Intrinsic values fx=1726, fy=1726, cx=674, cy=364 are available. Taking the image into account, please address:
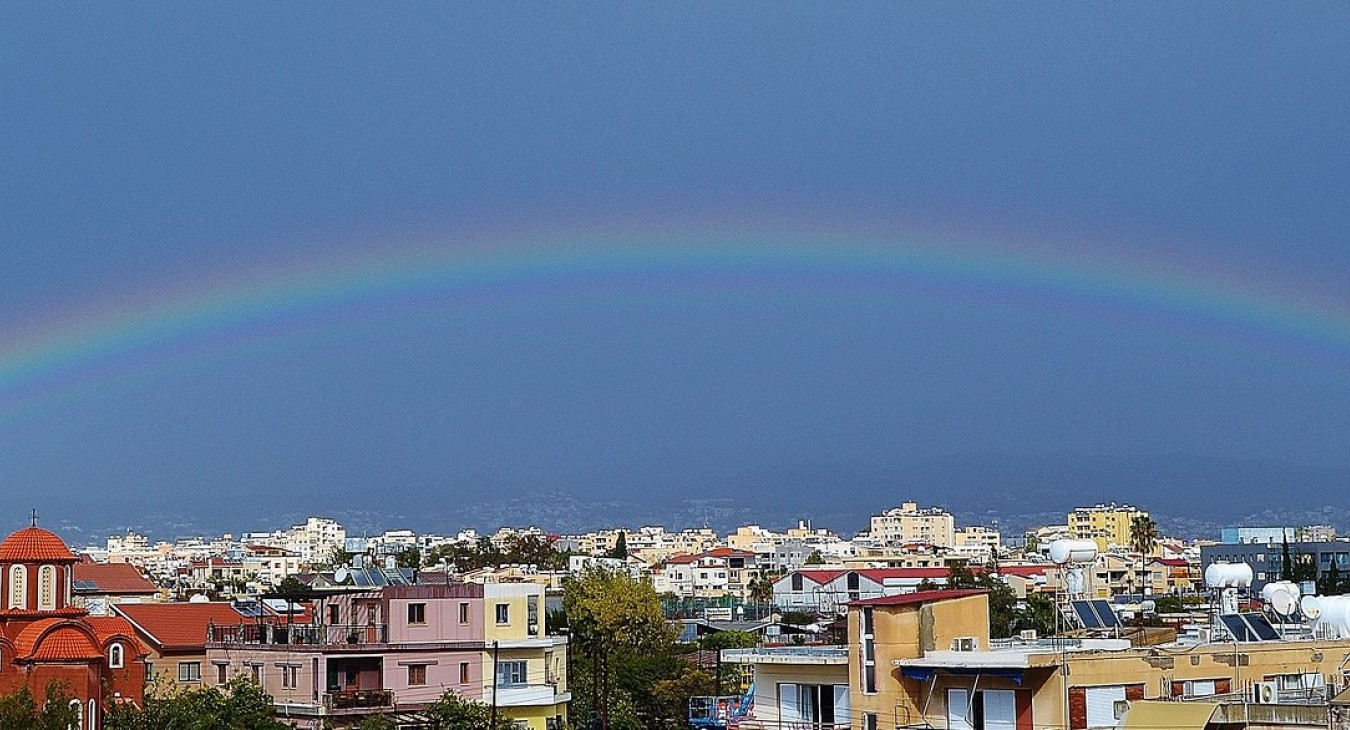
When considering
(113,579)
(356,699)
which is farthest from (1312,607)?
(113,579)

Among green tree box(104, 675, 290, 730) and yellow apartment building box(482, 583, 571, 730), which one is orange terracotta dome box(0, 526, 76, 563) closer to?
green tree box(104, 675, 290, 730)

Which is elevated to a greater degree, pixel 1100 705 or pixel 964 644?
pixel 964 644

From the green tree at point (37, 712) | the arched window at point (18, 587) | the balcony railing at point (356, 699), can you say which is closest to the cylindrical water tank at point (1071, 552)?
the balcony railing at point (356, 699)

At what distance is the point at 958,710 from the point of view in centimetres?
3522

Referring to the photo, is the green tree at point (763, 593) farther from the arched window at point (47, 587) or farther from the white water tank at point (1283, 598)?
the white water tank at point (1283, 598)

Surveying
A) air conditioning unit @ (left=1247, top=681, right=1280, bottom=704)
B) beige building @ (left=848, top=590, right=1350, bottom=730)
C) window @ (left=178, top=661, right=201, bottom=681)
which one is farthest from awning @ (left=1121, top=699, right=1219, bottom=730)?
window @ (left=178, top=661, right=201, bottom=681)

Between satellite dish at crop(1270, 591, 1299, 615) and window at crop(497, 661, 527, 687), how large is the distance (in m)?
28.3

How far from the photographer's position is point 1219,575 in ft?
137

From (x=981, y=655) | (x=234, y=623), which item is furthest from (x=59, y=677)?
(x=981, y=655)

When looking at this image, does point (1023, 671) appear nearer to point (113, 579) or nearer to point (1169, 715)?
point (1169, 715)

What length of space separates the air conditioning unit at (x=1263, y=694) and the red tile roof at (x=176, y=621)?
42.5 meters

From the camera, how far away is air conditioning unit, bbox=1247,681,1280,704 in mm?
29984

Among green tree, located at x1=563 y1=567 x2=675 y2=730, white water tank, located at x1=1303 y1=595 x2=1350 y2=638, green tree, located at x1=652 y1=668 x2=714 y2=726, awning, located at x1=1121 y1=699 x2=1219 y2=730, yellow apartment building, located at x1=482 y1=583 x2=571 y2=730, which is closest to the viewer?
awning, located at x1=1121 y1=699 x2=1219 y2=730

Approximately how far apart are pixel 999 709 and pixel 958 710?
1.06 m
